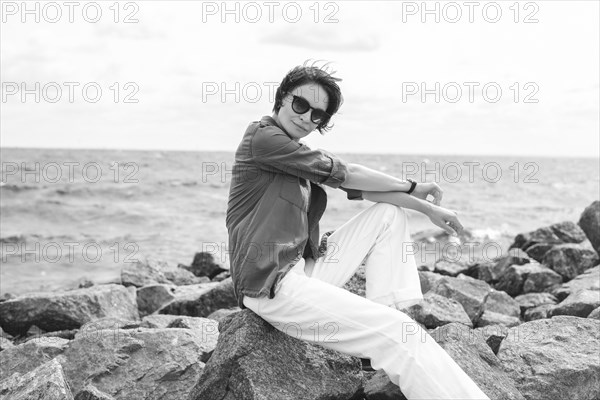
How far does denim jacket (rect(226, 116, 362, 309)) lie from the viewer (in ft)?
13.3

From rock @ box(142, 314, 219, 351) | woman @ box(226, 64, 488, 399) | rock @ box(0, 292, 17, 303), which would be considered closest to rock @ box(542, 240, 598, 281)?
rock @ box(142, 314, 219, 351)

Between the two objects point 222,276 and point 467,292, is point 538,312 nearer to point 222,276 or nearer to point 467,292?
point 467,292

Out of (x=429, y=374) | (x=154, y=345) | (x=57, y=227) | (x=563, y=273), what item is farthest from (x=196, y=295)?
(x=57, y=227)

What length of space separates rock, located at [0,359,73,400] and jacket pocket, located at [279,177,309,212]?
164 cm

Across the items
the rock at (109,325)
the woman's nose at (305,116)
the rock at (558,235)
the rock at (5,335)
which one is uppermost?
the woman's nose at (305,116)

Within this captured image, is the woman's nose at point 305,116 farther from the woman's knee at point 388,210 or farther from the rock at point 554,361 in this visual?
the rock at point 554,361

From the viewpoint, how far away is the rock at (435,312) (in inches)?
241

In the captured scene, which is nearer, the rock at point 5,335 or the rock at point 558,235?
the rock at point 5,335

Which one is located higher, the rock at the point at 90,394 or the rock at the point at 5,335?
the rock at the point at 90,394

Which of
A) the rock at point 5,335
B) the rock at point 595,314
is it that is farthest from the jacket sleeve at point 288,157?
the rock at point 5,335

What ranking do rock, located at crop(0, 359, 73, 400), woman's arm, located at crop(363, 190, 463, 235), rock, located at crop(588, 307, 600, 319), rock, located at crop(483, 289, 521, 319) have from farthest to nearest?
1. rock, located at crop(483, 289, 521, 319)
2. rock, located at crop(588, 307, 600, 319)
3. woman's arm, located at crop(363, 190, 463, 235)
4. rock, located at crop(0, 359, 73, 400)

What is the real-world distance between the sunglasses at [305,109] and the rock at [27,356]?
2.81m

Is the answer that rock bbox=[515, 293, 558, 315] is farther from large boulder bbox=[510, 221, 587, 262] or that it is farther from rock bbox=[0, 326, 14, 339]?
rock bbox=[0, 326, 14, 339]

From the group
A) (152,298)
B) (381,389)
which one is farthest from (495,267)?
(381,389)
